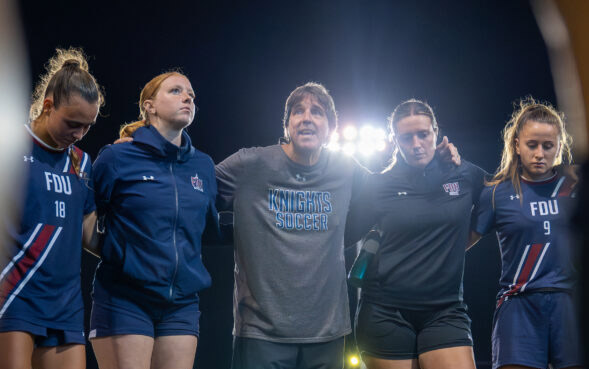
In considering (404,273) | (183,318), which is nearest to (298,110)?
(404,273)

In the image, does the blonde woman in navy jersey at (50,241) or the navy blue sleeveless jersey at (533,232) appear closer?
the blonde woman in navy jersey at (50,241)

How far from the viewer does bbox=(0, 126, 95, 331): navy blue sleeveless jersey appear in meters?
1.89

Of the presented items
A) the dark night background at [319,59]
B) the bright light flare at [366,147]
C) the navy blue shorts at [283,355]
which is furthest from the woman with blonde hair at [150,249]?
the dark night background at [319,59]

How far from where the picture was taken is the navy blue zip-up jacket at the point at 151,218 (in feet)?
7.07

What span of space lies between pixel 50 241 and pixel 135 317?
0.41 meters

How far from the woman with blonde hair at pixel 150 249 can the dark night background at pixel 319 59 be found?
389cm

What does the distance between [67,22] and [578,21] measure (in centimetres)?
590

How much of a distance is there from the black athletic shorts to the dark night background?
3239mm

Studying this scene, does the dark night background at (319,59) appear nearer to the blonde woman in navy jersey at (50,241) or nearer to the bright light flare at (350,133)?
the bright light flare at (350,133)

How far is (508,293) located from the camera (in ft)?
8.25

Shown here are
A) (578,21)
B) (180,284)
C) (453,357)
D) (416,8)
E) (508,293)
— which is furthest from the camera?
A: (416,8)

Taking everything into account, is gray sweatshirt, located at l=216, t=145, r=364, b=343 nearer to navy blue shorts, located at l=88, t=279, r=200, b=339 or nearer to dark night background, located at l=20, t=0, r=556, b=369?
navy blue shorts, located at l=88, t=279, r=200, b=339

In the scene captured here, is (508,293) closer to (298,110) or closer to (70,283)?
(298,110)

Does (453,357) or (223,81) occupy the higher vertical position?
(223,81)
